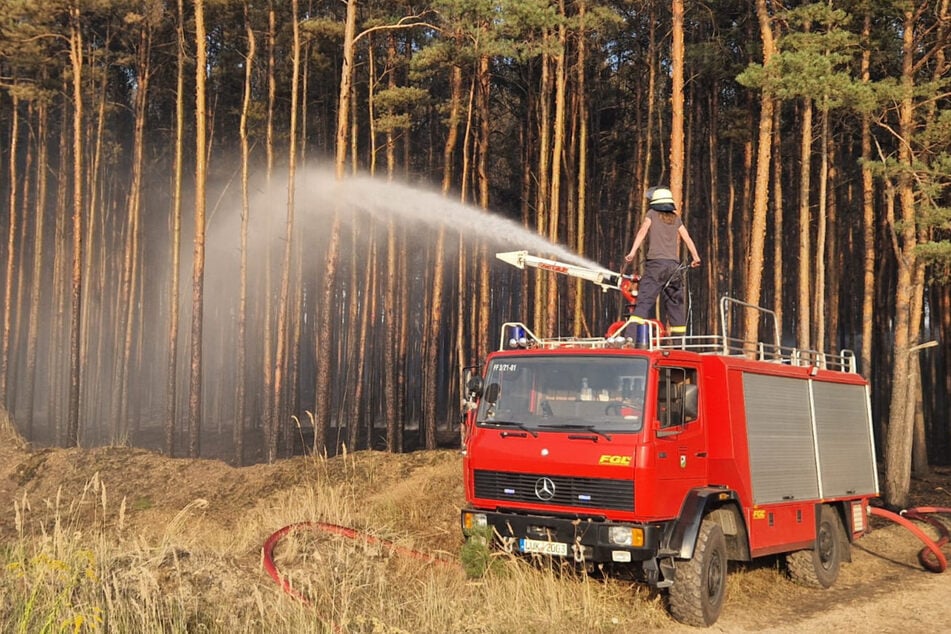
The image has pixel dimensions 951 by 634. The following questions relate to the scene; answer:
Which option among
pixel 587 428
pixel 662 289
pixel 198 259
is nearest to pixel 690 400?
pixel 587 428

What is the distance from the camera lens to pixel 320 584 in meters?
9.12

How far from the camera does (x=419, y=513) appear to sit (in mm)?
14352

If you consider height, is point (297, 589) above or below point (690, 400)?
below

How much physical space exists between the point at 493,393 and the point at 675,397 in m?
1.83

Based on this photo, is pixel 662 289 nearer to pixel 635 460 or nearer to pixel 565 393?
pixel 565 393

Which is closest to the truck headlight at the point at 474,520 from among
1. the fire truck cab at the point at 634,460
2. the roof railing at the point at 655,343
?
the fire truck cab at the point at 634,460

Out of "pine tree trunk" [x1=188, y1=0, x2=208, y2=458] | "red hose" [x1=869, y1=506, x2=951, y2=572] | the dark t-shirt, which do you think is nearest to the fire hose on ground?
"red hose" [x1=869, y1=506, x2=951, y2=572]

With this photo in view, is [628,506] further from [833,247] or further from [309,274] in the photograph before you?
[309,274]

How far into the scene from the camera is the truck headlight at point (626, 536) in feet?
28.1

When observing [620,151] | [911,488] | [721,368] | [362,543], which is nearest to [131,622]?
[362,543]

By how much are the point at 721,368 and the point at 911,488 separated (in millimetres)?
15311

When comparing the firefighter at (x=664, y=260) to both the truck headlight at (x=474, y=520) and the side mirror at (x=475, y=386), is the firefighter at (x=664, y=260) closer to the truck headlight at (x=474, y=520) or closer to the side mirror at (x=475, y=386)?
→ the side mirror at (x=475, y=386)

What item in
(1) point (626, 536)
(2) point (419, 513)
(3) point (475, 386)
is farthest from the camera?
(2) point (419, 513)

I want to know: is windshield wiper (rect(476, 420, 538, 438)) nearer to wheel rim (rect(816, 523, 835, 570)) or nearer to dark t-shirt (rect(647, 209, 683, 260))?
dark t-shirt (rect(647, 209, 683, 260))
